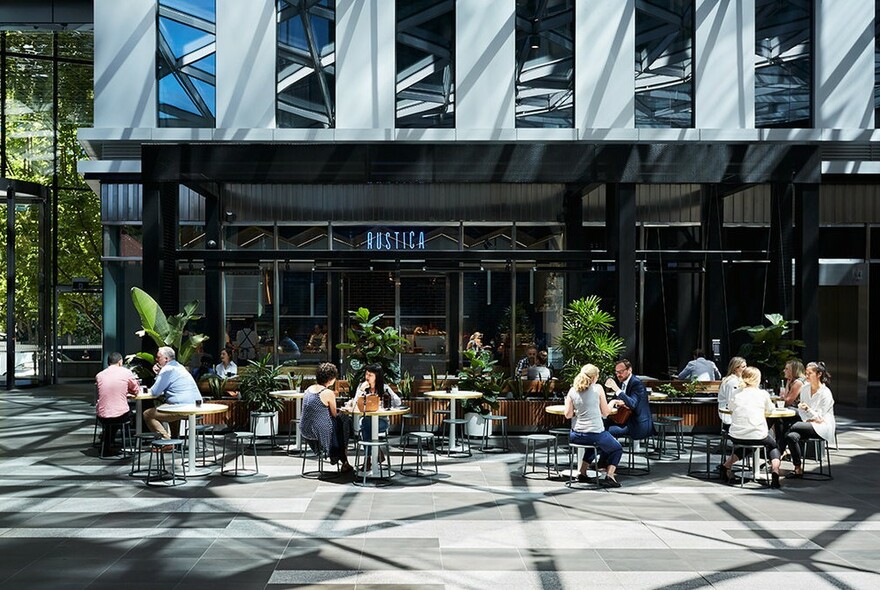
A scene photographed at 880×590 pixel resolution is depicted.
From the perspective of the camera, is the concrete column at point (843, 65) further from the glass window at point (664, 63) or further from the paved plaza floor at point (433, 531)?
the paved plaza floor at point (433, 531)

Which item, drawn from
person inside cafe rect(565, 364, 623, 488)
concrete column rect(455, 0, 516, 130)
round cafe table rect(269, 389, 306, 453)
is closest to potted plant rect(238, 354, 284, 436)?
round cafe table rect(269, 389, 306, 453)

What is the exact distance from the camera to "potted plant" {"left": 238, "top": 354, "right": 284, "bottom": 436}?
1468 centimetres

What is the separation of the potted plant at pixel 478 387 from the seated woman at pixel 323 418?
11.7ft

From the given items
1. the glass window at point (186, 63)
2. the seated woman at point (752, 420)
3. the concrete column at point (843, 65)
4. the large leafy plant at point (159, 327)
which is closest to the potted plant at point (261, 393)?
the large leafy plant at point (159, 327)

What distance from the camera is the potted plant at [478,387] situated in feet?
48.3

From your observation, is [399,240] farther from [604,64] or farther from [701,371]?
[701,371]

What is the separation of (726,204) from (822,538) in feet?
41.8

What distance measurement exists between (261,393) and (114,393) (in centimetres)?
242

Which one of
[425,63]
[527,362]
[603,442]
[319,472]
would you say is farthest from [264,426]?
[425,63]

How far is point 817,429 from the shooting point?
1191 cm

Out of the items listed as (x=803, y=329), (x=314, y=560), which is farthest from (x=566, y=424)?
(x=314, y=560)

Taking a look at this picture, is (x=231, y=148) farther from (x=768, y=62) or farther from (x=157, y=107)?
(x=768, y=62)

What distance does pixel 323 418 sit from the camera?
37.8 ft

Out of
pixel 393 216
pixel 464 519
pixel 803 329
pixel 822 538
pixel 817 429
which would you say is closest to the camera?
pixel 822 538
